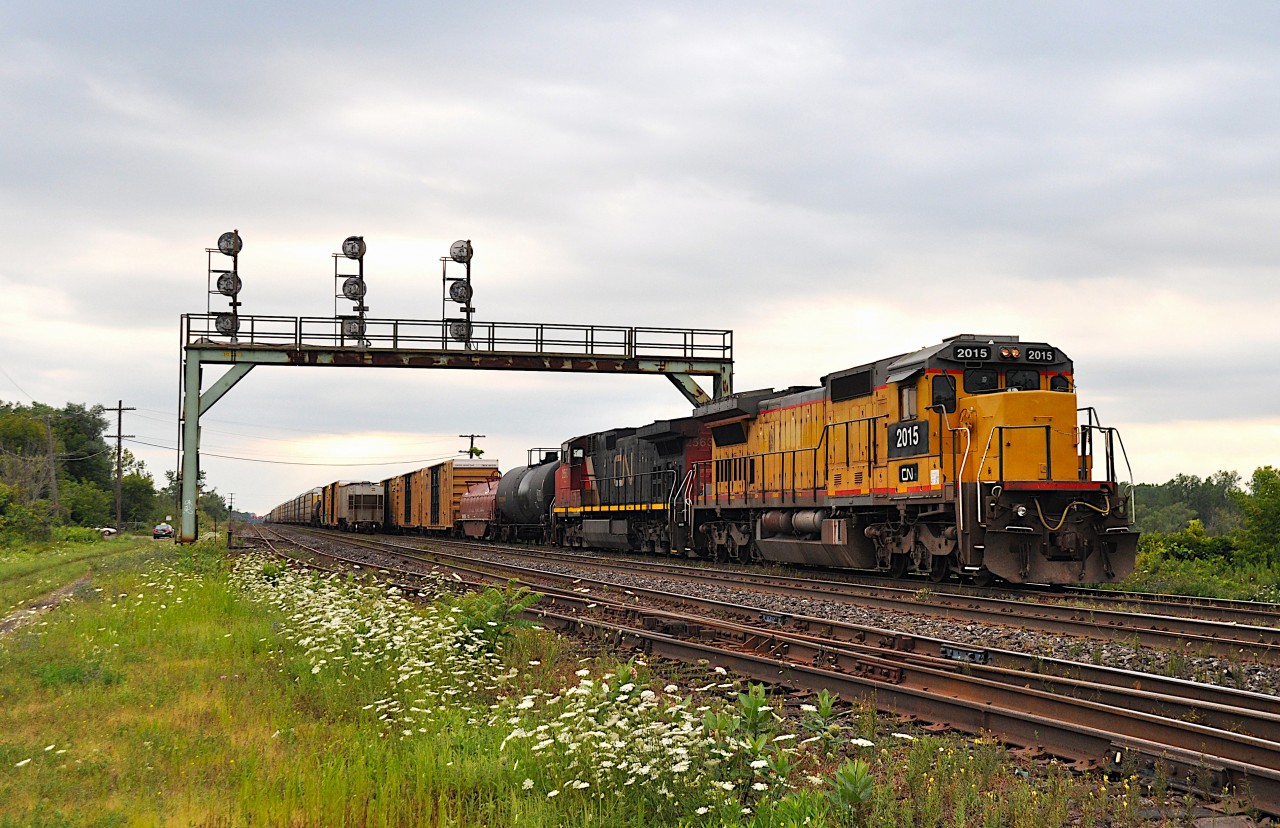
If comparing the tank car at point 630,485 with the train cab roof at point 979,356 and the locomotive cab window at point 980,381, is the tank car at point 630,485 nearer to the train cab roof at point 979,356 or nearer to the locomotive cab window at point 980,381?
the train cab roof at point 979,356

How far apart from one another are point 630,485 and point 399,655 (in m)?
22.4

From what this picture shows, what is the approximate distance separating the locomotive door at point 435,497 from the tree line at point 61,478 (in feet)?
39.3

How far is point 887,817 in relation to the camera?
5.05 meters

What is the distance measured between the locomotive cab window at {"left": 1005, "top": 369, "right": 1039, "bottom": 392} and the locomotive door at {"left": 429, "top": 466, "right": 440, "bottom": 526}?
127 feet

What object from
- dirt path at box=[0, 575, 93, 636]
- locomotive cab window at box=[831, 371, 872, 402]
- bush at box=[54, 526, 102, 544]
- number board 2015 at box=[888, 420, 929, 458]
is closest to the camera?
dirt path at box=[0, 575, 93, 636]

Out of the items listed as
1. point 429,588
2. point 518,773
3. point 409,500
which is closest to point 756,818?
point 518,773

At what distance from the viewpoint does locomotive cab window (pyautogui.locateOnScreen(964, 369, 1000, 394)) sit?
1688 centimetres

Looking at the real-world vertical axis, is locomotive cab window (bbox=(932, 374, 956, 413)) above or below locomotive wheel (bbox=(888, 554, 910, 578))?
above

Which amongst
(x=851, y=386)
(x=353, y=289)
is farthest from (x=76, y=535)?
(x=851, y=386)

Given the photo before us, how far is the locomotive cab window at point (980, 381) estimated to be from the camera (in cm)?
1688

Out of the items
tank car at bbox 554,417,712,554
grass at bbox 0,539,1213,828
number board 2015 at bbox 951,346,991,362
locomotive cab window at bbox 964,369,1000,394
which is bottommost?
grass at bbox 0,539,1213,828

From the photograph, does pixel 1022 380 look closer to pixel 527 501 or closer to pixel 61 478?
pixel 527 501

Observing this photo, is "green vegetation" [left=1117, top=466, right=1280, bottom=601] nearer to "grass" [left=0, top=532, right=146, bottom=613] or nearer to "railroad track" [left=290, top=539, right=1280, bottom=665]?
"railroad track" [left=290, top=539, right=1280, bottom=665]

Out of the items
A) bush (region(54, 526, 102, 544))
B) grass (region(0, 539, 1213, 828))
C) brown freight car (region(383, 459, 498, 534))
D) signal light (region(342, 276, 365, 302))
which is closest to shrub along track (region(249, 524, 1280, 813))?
grass (region(0, 539, 1213, 828))
